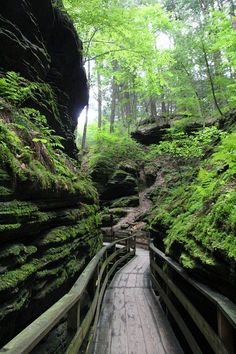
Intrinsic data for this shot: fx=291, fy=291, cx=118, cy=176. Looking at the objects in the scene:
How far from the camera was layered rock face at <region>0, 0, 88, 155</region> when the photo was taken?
23.7 ft

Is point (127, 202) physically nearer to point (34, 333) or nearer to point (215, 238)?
point (215, 238)

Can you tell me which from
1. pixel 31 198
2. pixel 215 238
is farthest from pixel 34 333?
pixel 215 238

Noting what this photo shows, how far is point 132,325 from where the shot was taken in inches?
223

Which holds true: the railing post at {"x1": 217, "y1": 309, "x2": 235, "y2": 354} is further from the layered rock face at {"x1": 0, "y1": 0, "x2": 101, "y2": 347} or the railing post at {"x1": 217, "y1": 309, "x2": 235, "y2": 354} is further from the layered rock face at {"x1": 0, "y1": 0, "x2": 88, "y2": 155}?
the layered rock face at {"x1": 0, "y1": 0, "x2": 88, "y2": 155}

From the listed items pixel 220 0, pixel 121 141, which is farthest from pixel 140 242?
pixel 220 0

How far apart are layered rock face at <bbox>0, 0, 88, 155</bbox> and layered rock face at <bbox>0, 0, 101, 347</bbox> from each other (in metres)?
0.03

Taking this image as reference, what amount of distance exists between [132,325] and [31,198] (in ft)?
11.0

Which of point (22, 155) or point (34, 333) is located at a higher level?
point (22, 155)

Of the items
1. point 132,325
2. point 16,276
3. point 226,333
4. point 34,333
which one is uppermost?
point 16,276

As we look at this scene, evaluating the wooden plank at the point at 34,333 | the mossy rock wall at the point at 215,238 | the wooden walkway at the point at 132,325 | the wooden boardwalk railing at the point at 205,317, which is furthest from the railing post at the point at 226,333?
the wooden walkway at the point at 132,325

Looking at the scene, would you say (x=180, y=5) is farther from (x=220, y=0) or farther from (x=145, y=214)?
(x=145, y=214)

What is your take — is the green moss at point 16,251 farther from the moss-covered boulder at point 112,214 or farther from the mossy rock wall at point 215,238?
the moss-covered boulder at point 112,214

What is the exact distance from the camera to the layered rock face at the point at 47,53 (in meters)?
7.23

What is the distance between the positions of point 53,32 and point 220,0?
22653 millimetres
